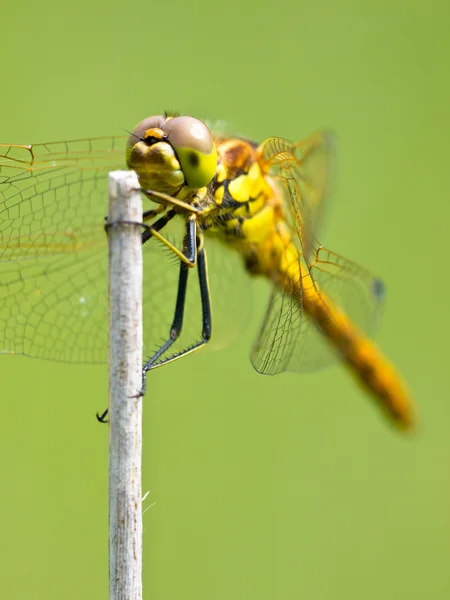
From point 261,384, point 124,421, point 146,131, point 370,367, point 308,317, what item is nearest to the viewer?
point 124,421

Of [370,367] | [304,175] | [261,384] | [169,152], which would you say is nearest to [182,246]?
[169,152]

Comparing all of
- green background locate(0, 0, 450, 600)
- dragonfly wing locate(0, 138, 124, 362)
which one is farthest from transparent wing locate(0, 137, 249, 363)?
green background locate(0, 0, 450, 600)

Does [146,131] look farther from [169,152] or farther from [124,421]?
[124,421]

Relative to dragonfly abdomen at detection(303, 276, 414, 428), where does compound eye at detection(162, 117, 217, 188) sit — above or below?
above

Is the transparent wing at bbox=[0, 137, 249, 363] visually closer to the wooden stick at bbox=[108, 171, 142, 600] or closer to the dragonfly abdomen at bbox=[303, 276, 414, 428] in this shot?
the dragonfly abdomen at bbox=[303, 276, 414, 428]

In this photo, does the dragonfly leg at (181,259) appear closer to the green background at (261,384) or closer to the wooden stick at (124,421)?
the wooden stick at (124,421)

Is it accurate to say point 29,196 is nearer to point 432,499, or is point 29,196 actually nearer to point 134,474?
point 134,474
